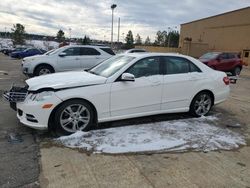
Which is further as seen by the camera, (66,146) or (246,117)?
(246,117)

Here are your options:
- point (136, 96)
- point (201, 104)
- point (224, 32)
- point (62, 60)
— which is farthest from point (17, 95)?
point (224, 32)

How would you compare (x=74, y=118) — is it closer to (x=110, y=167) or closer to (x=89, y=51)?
(x=110, y=167)

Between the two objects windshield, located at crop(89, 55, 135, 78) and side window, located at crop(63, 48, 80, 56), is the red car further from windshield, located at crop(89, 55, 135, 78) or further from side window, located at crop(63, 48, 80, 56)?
windshield, located at crop(89, 55, 135, 78)

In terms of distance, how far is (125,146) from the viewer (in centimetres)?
498

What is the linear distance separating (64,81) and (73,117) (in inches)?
26.5

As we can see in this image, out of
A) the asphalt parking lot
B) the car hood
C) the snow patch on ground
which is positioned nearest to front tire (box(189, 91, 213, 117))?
the snow patch on ground

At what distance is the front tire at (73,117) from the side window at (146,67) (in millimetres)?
1152

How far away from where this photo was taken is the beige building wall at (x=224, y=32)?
41.2m

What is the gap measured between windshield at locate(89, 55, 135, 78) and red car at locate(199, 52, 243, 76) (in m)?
14.8

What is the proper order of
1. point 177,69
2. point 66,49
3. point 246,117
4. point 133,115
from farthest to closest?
point 66,49 → point 246,117 → point 177,69 → point 133,115

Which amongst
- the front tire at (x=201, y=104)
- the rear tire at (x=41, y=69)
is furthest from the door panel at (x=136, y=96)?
the rear tire at (x=41, y=69)

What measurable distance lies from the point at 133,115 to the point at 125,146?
3.84ft

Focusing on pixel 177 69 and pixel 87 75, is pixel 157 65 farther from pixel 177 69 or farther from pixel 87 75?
pixel 87 75

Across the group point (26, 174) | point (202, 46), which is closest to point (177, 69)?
point (26, 174)
